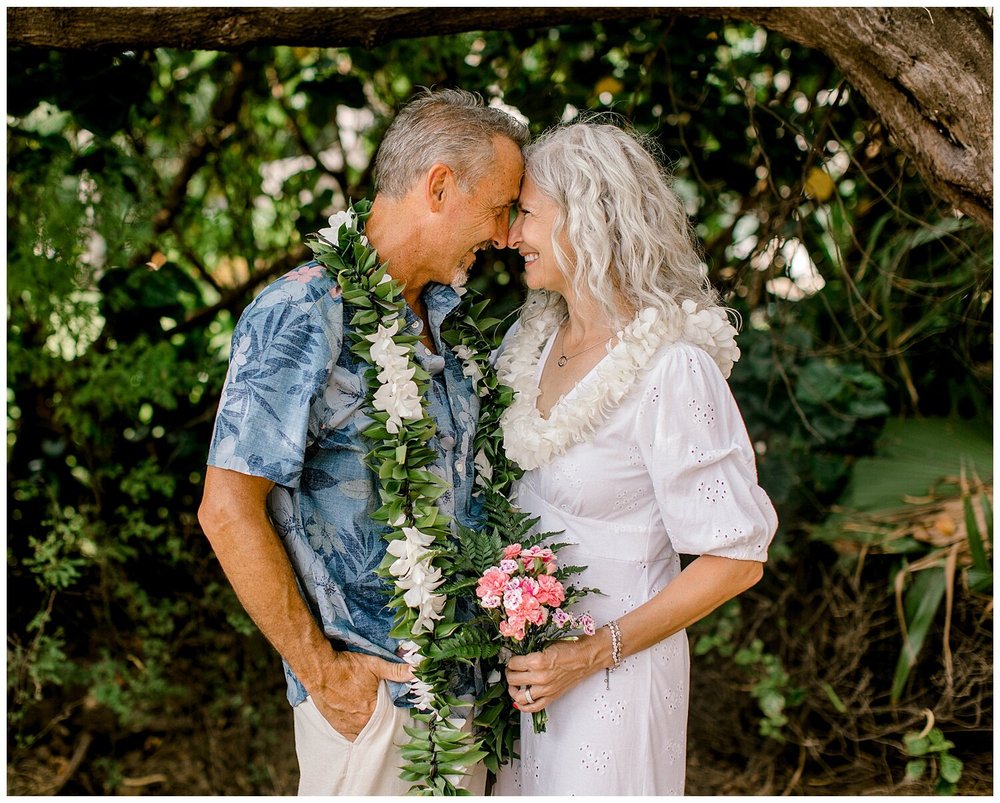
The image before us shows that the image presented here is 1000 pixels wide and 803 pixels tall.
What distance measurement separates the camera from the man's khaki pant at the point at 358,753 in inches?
75.9

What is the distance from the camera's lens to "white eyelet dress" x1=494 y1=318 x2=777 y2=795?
6.13 ft

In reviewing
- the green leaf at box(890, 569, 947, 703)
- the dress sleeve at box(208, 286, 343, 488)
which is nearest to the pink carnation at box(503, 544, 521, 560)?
the dress sleeve at box(208, 286, 343, 488)

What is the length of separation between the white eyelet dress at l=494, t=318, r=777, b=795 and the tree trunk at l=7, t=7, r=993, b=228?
754 mm

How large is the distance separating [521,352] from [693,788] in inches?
97.8

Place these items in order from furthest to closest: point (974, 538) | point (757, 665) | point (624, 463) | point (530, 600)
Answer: point (757, 665), point (974, 538), point (624, 463), point (530, 600)

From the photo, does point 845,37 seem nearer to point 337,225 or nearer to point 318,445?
point 337,225

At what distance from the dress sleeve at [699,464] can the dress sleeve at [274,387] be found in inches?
28.0

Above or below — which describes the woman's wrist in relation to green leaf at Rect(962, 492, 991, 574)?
below

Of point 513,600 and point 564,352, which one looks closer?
point 513,600

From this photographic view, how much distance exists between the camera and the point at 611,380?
6.36 ft

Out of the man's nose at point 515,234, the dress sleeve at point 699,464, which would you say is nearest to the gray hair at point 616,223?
the man's nose at point 515,234

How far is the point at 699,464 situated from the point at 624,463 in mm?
181

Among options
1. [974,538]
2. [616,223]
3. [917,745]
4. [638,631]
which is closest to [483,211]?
[616,223]

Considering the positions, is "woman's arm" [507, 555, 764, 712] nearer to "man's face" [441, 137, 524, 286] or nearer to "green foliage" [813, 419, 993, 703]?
"man's face" [441, 137, 524, 286]
